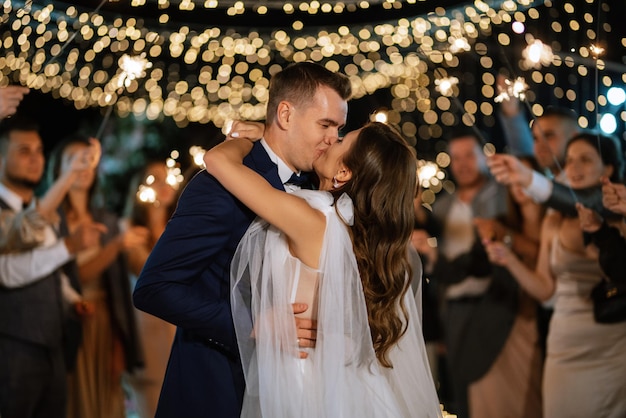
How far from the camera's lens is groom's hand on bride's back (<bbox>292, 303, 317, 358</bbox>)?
7.45ft

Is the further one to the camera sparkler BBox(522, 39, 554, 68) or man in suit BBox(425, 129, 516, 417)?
man in suit BBox(425, 129, 516, 417)

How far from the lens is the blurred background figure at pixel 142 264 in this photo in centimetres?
513

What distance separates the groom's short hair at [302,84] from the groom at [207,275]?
1 cm

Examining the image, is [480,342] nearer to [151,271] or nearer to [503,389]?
[503,389]

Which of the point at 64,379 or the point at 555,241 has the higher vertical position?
the point at 555,241

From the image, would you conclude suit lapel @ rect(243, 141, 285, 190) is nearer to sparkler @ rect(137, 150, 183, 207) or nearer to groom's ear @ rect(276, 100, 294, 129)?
groom's ear @ rect(276, 100, 294, 129)

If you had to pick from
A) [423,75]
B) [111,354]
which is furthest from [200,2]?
[111,354]

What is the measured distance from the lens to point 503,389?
16.0 feet

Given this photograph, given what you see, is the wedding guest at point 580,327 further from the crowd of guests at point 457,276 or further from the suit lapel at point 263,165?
the suit lapel at point 263,165

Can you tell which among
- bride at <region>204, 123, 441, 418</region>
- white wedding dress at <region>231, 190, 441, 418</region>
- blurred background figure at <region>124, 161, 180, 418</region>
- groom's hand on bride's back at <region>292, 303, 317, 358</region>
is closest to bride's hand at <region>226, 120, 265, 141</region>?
bride at <region>204, 123, 441, 418</region>

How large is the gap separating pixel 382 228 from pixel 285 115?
0.53 m

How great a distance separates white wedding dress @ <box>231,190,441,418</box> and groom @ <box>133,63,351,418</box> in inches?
2.9

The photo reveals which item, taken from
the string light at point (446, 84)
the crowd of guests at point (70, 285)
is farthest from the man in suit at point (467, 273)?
the crowd of guests at point (70, 285)

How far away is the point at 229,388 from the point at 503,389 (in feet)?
9.96
